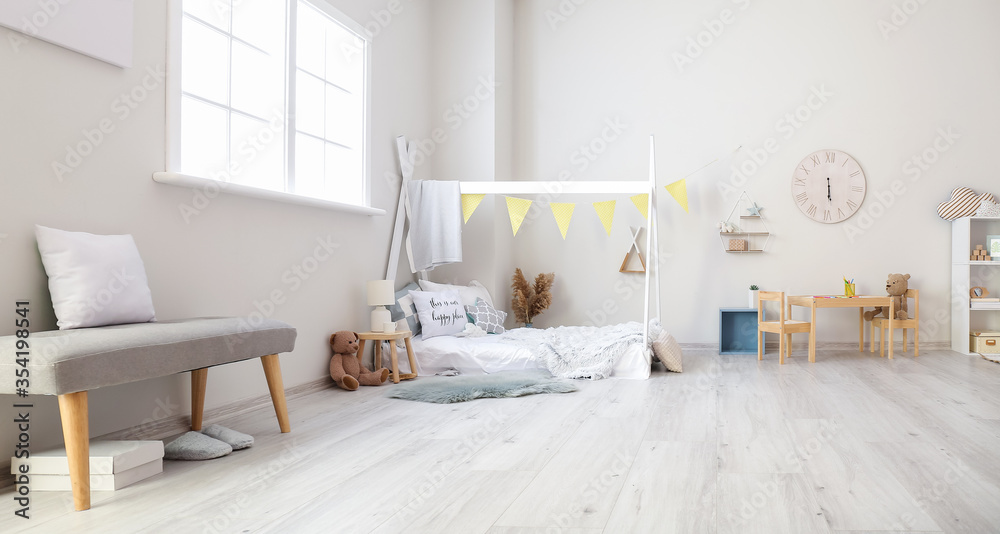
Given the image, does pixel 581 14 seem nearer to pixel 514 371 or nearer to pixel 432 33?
pixel 432 33

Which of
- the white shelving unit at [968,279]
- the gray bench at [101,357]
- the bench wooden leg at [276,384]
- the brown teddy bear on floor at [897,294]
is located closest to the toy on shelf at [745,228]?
the brown teddy bear on floor at [897,294]

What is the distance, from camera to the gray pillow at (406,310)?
4301mm

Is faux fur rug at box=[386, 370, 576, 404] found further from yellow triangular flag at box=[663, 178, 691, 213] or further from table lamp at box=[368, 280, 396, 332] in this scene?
yellow triangular flag at box=[663, 178, 691, 213]

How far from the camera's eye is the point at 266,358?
2.57 meters

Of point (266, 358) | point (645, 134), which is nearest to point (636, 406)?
point (266, 358)

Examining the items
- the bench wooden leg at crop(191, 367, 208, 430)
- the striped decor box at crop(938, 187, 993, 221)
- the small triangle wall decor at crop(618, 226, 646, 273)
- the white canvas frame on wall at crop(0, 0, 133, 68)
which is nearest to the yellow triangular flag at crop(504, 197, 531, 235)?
the small triangle wall decor at crop(618, 226, 646, 273)

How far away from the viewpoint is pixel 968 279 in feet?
16.3

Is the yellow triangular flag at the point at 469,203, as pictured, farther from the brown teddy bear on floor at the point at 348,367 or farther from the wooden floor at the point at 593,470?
the wooden floor at the point at 593,470

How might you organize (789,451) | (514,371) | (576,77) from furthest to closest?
(576,77), (514,371), (789,451)

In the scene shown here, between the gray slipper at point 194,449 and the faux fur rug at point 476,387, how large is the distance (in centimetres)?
113

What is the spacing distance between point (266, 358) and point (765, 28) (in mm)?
4634

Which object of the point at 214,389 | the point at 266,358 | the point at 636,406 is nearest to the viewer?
the point at 266,358

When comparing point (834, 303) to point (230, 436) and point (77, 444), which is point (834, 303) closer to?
point (230, 436)

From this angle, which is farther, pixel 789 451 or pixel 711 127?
pixel 711 127
